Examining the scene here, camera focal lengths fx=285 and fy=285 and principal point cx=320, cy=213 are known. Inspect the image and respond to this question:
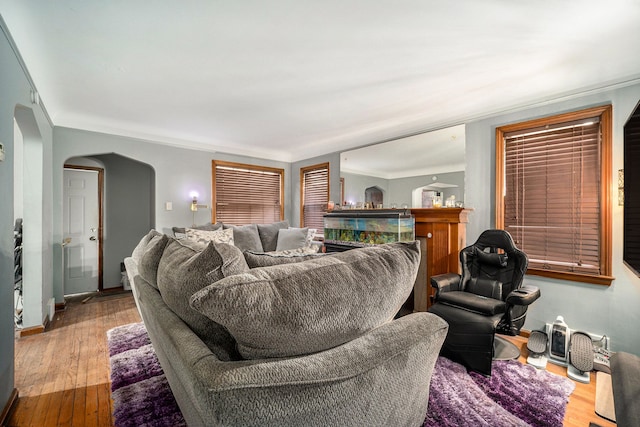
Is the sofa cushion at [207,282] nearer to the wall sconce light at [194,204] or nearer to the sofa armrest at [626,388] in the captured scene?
the sofa armrest at [626,388]

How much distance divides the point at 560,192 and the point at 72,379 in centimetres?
434

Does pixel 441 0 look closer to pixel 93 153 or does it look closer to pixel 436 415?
pixel 436 415

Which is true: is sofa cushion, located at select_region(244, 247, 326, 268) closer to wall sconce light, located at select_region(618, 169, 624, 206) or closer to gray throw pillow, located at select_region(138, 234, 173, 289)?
gray throw pillow, located at select_region(138, 234, 173, 289)

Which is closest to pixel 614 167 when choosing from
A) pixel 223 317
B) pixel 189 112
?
pixel 223 317

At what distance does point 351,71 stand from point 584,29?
5.20 ft

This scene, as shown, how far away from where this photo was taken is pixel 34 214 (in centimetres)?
283

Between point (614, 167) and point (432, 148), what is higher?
point (432, 148)

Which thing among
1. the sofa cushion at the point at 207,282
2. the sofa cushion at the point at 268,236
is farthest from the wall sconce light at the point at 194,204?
the sofa cushion at the point at 207,282

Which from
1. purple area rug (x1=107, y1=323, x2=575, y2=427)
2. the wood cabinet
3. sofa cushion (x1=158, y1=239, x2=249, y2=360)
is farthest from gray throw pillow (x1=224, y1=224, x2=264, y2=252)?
sofa cushion (x1=158, y1=239, x2=249, y2=360)

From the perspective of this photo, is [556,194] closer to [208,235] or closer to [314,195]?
[314,195]

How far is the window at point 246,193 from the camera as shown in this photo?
5.04 m

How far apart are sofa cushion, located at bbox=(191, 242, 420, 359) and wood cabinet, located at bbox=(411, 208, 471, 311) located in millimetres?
2309

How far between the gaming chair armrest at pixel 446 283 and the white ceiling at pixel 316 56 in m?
1.83

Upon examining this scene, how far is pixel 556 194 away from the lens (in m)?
2.71
